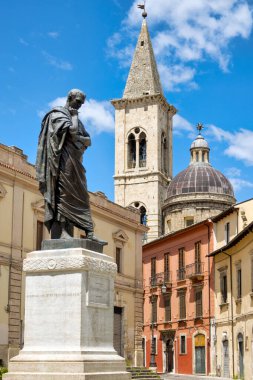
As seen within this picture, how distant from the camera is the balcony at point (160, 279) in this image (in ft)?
173

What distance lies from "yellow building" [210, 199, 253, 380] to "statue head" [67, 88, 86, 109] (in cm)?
2442

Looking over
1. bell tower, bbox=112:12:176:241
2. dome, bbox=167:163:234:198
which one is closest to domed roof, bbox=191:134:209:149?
dome, bbox=167:163:234:198

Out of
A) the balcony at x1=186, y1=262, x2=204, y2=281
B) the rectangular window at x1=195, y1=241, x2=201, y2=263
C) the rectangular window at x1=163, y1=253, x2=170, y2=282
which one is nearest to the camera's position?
the balcony at x1=186, y1=262, x2=204, y2=281

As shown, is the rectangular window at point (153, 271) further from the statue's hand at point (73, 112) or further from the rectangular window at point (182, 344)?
the statue's hand at point (73, 112)

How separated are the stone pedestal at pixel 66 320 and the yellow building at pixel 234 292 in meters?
25.1

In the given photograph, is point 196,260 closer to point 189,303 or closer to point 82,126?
point 189,303

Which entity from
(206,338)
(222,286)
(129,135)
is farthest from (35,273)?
(129,135)

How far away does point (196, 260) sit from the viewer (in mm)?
49250

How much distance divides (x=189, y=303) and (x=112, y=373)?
40.7 metres

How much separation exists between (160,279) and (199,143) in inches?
870

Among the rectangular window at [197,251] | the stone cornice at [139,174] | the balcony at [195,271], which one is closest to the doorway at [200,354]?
the balcony at [195,271]

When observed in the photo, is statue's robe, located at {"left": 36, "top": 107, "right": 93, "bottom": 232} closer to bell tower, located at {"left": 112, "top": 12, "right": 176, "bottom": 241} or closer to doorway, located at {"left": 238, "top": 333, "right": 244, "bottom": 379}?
doorway, located at {"left": 238, "top": 333, "right": 244, "bottom": 379}

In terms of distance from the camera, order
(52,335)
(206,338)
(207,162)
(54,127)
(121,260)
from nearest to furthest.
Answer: (52,335) → (54,127) → (121,260) → (206,338) → (207,162)

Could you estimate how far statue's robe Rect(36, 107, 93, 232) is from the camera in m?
10.7
